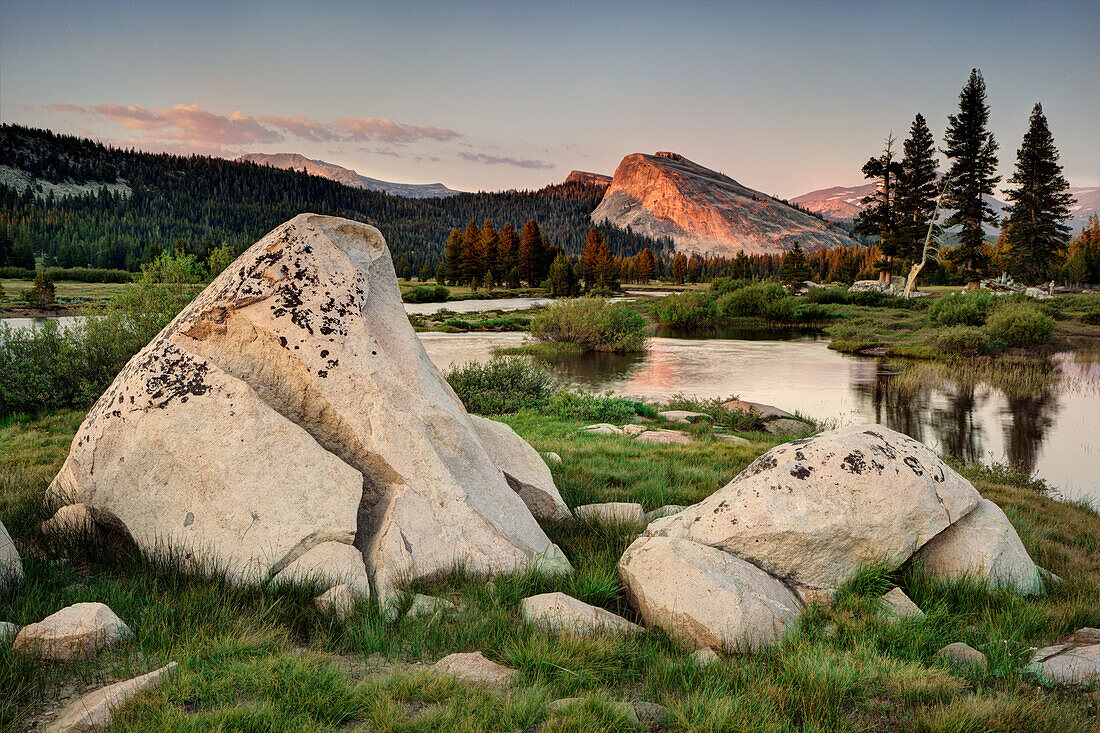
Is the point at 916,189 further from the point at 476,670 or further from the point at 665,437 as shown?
the point at 476,670

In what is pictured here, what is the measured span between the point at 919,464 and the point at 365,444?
501cm

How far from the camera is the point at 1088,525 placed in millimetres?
8852

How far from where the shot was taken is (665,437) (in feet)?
44.6

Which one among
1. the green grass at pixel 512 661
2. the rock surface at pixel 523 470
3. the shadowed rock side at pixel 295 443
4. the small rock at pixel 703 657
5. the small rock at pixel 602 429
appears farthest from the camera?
the small rock at pixel 602 429

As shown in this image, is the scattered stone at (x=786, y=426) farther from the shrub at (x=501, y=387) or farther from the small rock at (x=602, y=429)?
the shrub at (x=501, y=387)

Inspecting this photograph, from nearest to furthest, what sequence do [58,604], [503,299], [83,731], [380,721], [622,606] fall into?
[83,731]
[380,721]
[58,604]
[622,606]
[503,299]

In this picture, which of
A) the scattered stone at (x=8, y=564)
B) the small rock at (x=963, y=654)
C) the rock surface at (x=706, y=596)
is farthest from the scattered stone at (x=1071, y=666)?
the scattered stone at (x=8, y=564)

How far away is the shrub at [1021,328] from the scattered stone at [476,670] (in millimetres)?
42685

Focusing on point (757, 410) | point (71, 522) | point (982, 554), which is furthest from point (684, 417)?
point (71, 522)

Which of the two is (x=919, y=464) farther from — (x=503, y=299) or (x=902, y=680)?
(x=503, y=299)

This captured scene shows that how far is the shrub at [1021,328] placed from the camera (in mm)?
36375

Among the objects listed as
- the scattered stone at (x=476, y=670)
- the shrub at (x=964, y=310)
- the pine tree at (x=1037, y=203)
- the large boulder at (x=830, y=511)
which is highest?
the pine tree at (x=1037, y=203)

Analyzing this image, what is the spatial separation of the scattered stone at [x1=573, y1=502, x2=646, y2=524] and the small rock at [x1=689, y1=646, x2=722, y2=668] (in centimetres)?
233

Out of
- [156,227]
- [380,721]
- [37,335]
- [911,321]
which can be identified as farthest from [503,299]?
[156,227]
